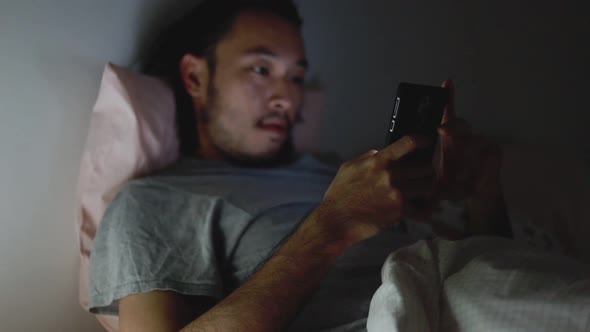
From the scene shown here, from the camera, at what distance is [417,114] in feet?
2.19

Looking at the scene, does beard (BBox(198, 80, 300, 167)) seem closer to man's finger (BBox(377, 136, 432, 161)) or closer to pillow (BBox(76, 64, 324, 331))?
pillow (BBox(76, 64, 324, 331))

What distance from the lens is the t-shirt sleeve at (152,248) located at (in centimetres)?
69

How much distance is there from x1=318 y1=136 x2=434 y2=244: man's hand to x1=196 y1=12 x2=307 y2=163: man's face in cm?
41

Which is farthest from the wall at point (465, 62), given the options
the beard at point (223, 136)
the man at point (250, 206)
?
the beard at point (223, 136)

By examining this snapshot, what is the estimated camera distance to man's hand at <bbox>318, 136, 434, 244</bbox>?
616 mm

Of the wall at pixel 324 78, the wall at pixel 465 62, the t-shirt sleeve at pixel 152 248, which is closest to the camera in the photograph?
the t-shirt sleeve at pixel 152 248

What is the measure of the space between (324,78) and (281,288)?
2.55 feet

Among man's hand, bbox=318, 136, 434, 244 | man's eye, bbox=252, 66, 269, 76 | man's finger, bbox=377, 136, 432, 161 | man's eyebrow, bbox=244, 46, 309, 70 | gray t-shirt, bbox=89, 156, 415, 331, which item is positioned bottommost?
gray t-shirt, bbox=89, 156, 415, 331

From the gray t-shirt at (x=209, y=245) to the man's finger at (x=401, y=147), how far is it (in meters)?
0.21

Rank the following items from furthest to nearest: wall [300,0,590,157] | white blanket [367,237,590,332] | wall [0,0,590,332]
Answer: wall [300,0,590,157] < wall [0,0,590,332] < white blanket [367,237,590,332]

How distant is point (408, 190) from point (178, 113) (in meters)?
0.56

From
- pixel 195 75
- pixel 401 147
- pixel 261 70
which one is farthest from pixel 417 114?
pixel 195 75

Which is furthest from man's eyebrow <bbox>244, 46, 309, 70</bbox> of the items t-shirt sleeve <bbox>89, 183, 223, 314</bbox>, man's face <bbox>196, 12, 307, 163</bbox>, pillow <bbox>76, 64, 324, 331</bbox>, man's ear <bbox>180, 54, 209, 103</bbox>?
t-shirt sleeve <bbox>89, 183, 223, 314</bbox>

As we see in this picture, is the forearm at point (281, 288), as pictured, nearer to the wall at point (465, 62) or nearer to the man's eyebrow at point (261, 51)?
the man's eyebrow at point (261, 51)
